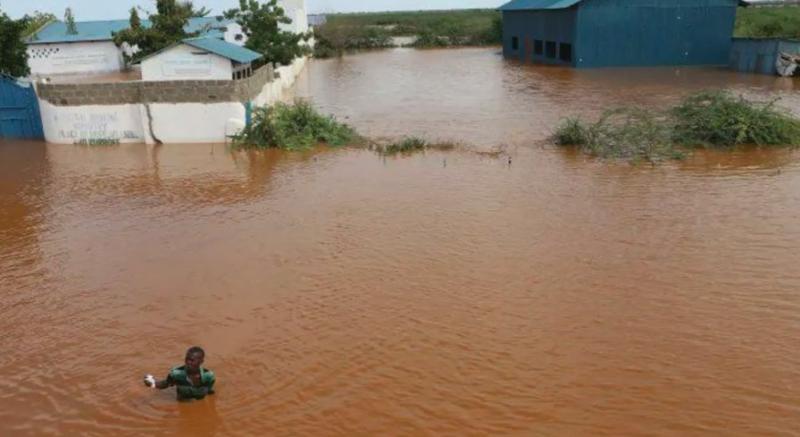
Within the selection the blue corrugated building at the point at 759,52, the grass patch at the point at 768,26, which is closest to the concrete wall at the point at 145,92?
the blue corrugated building at the point at 759,52

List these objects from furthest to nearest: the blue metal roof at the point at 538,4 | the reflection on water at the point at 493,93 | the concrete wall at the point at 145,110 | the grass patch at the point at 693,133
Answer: the blue metal roof at the point at 538,4, the reflection on water at the point at 493,93, the concrete wall at the point at 145,110, the grass patch at the point at 693,133

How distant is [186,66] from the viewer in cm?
2091

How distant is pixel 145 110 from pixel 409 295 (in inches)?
510

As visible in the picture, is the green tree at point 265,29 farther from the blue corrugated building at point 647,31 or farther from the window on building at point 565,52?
the window on building at point 565,52

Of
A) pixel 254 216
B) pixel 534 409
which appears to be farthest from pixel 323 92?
pixel 534 409

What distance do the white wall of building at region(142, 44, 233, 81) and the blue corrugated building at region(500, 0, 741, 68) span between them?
851 inches

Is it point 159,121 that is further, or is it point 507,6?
point 507,6

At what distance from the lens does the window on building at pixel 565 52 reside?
125ft

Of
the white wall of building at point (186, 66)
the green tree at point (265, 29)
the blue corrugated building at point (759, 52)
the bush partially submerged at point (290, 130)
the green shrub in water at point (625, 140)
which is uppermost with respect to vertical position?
the green tree at point (265, 29)

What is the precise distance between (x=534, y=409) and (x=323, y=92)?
27634 millimetres

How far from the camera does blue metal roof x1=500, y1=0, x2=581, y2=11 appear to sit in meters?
35.4

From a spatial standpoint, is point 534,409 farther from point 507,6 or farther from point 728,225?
point 507,6

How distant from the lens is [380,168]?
52.6ft

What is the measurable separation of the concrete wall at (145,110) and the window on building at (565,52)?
24532mm
